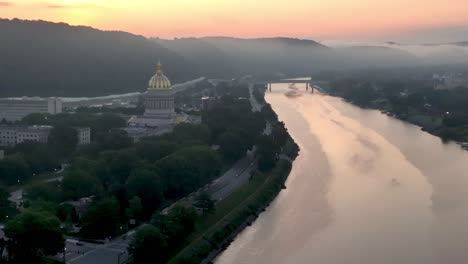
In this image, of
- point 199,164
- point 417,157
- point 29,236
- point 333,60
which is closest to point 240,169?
point 199,164

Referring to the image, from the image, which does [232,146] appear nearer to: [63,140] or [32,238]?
[63,140]

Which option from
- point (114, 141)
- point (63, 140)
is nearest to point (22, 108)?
point (63, 140)

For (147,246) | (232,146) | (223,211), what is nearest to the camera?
(147,246)

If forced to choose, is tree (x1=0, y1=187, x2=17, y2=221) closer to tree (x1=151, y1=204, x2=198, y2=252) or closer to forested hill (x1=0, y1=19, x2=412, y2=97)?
tree (x1=151, y1=204, x2=198, y2=252)

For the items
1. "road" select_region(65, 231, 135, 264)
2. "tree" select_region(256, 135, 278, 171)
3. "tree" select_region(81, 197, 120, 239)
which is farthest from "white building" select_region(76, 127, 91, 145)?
"road" select_region(65, 231, 135, 264)

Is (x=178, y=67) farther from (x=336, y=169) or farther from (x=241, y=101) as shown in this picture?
(x=336, y=169)
